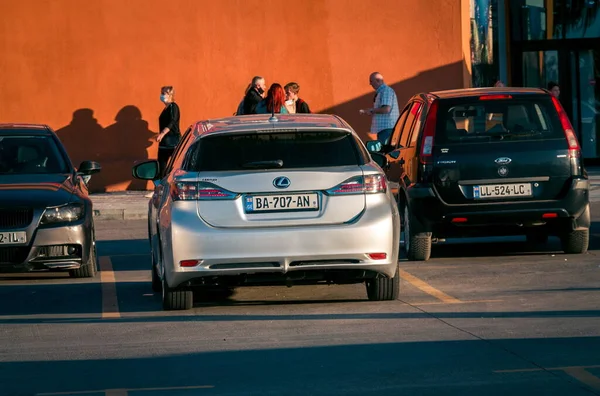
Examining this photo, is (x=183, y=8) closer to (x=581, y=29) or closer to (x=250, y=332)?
(x=581, y=29)

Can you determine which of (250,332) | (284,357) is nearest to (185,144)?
(250,332)

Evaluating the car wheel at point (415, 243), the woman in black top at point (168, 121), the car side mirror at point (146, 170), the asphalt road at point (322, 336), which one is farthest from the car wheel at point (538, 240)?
the woman in black top at point (168, 121)

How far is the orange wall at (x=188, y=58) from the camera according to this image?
22.9 m

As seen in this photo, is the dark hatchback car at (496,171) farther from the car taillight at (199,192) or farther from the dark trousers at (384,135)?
the car taillight at (199,192)

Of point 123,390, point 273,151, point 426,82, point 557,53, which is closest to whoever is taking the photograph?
point 123,390

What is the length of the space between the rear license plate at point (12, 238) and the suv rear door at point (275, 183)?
8.32 ft

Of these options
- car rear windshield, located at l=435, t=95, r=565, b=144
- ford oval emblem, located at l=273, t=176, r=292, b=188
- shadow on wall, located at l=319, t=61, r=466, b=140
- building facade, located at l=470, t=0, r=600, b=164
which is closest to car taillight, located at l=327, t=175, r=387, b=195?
ford oval emblem, located at l=273, t=176, r=292, b=188

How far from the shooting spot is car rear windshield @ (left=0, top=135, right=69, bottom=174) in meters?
13.5

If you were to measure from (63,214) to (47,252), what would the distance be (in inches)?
14.8

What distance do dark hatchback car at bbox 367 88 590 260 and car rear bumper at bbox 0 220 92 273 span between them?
123 inches

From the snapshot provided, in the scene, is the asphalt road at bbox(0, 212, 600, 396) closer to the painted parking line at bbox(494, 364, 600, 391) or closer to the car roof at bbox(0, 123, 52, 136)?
the painted parking line at bbox(494, 364, 600, 391)

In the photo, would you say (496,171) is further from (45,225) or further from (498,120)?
(45,225)

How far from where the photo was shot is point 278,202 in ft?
32.6

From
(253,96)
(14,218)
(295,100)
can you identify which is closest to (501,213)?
(14,218)
